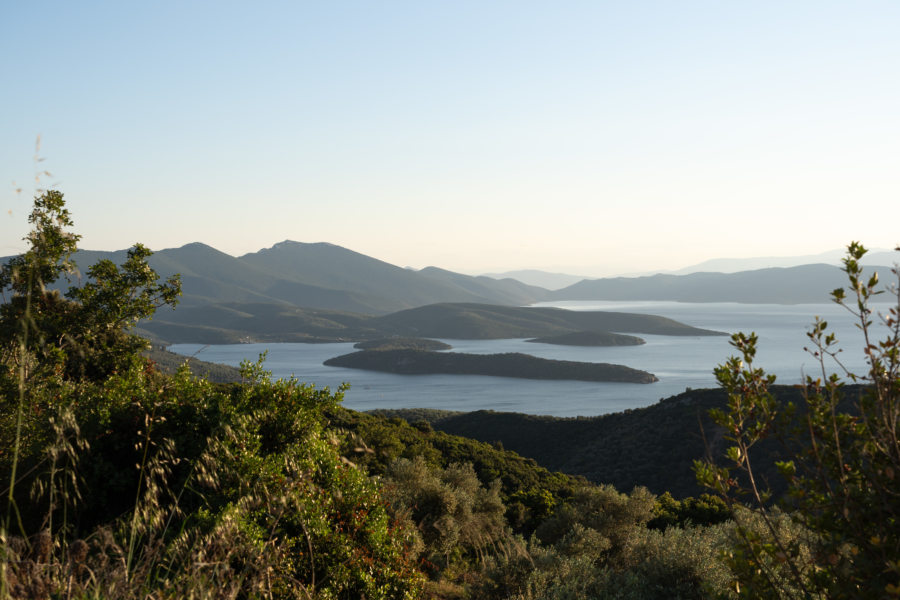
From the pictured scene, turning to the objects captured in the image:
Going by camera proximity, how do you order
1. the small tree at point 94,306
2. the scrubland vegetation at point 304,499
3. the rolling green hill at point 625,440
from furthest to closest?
the rolling green hill at point 625,440
the small tree at point 94,306
the scrubland vegetation at point 304,499

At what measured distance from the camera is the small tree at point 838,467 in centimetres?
308

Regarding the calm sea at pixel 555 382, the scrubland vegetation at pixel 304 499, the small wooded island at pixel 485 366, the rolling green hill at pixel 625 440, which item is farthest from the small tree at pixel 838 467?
the small wooded island at pixel 485 366

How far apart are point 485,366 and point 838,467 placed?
6124 inches

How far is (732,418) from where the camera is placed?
386 centimetres

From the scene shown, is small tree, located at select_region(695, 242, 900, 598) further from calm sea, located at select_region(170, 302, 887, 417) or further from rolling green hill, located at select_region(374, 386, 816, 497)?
calm sea, located at select_region(170, 302, 887, 417)

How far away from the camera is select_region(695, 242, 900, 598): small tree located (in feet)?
10.1

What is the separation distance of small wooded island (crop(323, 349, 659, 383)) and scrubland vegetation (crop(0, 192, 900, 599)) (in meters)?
128

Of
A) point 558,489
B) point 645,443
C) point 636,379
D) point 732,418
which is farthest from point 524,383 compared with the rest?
point 732,418

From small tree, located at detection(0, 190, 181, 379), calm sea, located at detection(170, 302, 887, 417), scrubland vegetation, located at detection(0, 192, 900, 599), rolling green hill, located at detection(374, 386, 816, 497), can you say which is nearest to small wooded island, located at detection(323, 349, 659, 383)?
calm sea, located at detection(170, 302, 887, 417)

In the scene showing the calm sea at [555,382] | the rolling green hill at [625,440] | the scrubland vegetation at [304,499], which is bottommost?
the calm sea at [555,382]

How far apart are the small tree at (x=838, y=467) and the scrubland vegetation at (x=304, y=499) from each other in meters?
0.02

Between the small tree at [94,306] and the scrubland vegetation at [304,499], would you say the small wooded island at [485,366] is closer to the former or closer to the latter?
the scrubland vegetation at [304,499]

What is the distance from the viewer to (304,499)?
6590 millimetres

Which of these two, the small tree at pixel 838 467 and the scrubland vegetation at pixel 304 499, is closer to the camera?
the small tree at pixel 838 467
